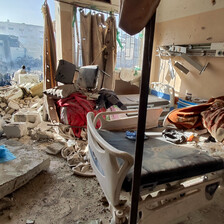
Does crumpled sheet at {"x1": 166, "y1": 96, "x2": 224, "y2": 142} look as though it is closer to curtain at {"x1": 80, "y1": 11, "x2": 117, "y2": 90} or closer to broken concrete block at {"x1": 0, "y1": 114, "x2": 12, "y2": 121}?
curtain at {"x1": 80, "y1": 11, "x2": 117, "y2": 90}

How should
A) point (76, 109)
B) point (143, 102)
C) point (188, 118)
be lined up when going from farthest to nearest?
1. point (76, 109)
2. point (188, 118)
3. point (143, 102)

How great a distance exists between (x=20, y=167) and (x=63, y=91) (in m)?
1.14

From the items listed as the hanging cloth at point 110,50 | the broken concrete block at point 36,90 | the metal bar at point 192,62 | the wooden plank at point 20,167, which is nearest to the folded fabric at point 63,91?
the wooden plank at point 20,167

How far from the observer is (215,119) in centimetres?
171

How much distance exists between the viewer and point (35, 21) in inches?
158

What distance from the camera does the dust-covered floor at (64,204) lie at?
4.47ft

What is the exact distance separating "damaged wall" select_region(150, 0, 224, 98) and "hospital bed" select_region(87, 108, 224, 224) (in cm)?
191

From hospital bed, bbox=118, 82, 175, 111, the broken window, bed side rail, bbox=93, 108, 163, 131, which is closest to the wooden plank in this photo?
bed side rail, bbox=93, 108, 163, 131

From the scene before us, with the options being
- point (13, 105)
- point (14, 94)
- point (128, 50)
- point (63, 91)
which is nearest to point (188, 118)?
point (63, 91)

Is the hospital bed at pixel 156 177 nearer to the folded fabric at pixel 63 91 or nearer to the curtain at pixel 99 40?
the folded fabric at pixel 63 91

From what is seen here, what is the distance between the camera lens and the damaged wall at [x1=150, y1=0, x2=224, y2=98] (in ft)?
8.69

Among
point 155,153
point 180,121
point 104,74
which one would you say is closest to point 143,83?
point 155,153

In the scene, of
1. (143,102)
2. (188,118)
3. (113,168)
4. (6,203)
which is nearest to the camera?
(143,102)

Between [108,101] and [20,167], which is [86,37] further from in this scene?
[20,167]
